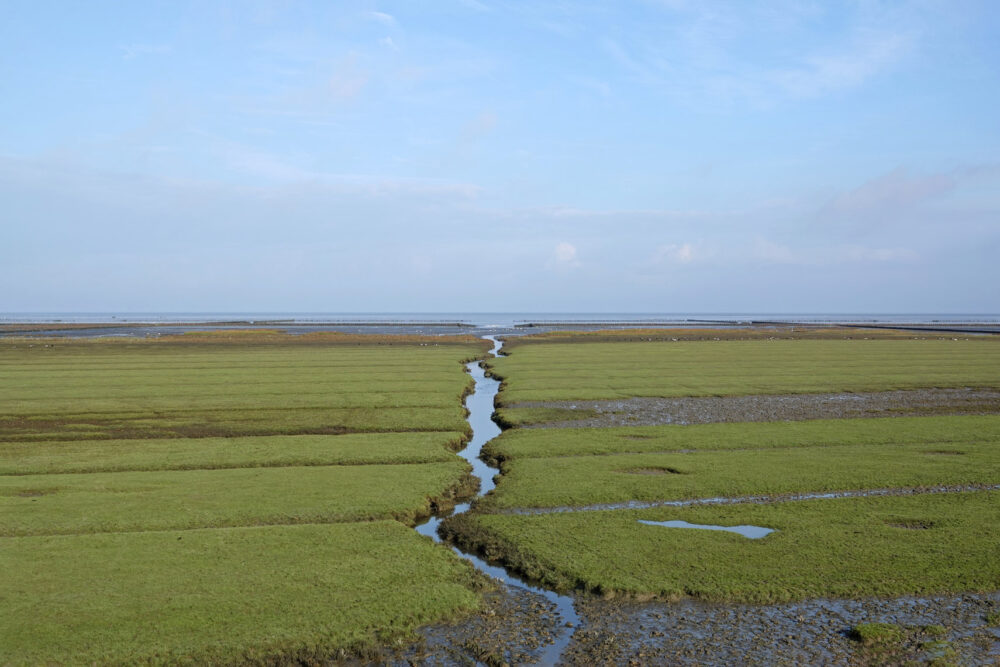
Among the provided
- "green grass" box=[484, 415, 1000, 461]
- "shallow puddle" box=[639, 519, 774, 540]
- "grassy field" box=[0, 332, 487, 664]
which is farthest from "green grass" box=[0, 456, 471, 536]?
"shallow puddle" box=[639, 519, 774, 540]

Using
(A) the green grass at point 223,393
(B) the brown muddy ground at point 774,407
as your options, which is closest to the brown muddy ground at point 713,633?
(B) the brown muddy ground at point 774,407

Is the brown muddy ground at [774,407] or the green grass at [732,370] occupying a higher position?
the green grass at [732,370]

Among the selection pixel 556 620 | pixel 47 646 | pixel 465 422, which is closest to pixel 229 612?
pixel 47 646

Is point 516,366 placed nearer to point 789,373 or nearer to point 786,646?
point 789,373

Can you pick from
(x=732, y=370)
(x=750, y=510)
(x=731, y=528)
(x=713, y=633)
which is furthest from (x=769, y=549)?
(x=732, y=370)

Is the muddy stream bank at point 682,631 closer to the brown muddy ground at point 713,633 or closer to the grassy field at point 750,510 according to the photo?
the brown muddy ground at point 713,633
